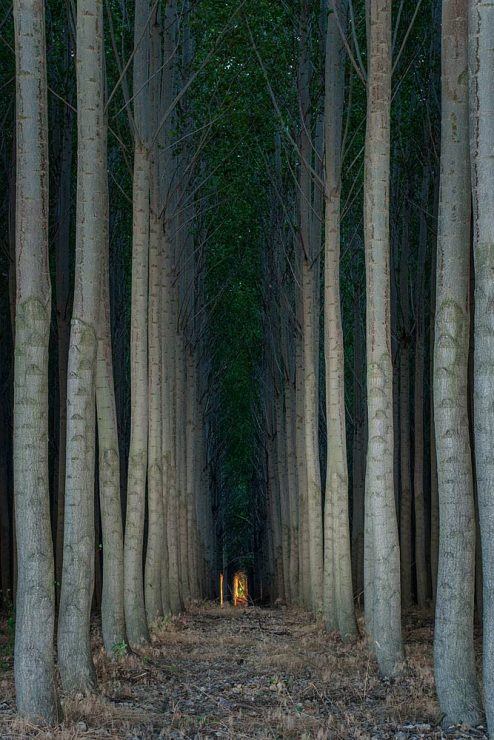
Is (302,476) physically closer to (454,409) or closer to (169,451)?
(169,451)

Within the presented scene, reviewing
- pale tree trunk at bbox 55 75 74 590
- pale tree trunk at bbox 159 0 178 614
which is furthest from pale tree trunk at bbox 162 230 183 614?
pale tree trunk at bbox 55 75 74 590

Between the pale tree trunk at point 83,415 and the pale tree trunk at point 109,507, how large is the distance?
6.93 feet

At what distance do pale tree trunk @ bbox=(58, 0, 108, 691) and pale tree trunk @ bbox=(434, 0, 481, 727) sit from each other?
308 centimetres

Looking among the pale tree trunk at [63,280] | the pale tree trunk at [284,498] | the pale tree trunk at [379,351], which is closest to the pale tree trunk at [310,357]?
the pale tree trunk at [63,280]

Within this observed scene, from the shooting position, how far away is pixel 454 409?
7430 millimetres

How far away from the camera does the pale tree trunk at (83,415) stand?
27.1 ft

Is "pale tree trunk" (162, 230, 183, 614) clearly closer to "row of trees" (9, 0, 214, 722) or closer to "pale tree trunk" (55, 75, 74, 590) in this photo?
"pale tree trunk" (55, 75, 74, 590)

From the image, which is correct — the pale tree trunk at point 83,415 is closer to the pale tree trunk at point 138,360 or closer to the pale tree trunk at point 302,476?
the pale tree trunk at point 138,360

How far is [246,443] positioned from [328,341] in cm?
3318

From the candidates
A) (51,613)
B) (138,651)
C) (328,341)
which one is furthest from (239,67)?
(51,613)

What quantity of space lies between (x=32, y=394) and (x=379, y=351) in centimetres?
429

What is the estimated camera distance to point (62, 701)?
7871 mm

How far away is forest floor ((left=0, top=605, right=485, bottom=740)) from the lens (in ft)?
22.9

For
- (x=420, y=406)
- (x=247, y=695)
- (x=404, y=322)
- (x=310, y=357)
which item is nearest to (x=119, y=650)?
(x=247, y=695)
